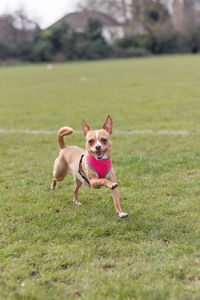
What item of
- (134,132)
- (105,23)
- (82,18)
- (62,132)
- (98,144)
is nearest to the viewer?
(98,144)

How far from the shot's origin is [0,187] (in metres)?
4.73

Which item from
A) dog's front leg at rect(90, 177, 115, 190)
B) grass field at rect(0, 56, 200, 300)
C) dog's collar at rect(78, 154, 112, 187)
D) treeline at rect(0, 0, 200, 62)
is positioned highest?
treeline at rect(0, 0, 200, 62)

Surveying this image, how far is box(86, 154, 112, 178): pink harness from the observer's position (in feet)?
11.6

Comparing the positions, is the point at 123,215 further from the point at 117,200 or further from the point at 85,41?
the point at 85,41

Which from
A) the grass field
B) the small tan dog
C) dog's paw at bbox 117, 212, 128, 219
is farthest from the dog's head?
the grass field

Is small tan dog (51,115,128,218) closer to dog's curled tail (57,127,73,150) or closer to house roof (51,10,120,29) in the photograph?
dog's curled tail (57,127,73,150)

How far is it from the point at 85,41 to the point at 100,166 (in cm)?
5294

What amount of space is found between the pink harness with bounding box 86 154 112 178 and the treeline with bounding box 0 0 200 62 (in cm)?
4829

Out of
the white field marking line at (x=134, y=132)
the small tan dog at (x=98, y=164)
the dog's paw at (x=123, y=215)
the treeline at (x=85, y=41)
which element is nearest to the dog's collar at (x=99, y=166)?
the small tan dog at (x=98, y=164)

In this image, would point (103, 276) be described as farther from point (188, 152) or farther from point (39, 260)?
point (188, 152)

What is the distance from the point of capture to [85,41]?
2115 inches

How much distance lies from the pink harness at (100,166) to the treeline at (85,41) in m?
48.3

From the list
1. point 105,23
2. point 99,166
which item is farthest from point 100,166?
point 105,23

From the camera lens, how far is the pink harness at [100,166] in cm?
353
